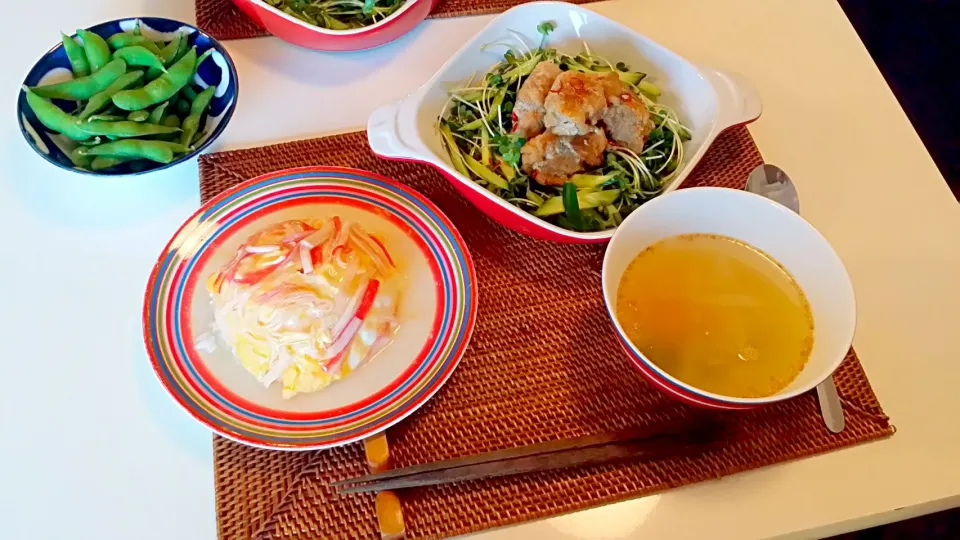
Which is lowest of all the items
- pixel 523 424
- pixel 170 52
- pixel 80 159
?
pixel 523 424

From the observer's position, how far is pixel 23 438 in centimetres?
87

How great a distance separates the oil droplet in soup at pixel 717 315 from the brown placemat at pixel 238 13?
614 millimetres

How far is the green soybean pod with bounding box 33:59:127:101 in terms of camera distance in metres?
1.04

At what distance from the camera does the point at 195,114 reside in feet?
3.55

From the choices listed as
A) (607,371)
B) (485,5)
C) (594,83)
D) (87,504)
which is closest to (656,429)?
(607,371)

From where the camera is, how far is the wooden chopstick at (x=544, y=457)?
80cm

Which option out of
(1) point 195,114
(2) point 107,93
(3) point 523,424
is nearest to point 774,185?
(3) point 523,424

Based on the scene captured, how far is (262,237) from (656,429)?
21.6 inches

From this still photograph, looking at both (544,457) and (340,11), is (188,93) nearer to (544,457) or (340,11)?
(340,11)

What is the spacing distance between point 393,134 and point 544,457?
47 cm

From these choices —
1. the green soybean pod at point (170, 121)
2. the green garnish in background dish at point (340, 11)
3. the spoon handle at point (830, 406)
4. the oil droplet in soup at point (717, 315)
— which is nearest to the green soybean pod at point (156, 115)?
the green soybean pod at point (170, 121)

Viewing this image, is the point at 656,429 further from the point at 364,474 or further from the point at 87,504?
the point at 87,504

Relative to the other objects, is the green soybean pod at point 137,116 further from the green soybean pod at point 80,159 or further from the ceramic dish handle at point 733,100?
the ceramic dish handle at point 733,100

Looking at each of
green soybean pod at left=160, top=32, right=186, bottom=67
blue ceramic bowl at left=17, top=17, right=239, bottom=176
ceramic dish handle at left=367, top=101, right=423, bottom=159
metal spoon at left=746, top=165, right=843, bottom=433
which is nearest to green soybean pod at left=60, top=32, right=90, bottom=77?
blue ceramic bowl at left=17, top=17, right=239, bottom=176
